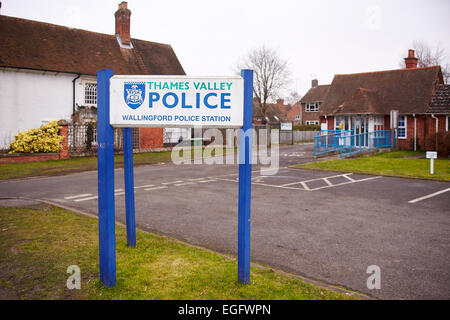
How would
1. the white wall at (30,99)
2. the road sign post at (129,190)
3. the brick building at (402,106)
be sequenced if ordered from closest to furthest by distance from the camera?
the road sign post at (129,190)
the white wall at (30,99)
the brick building at (402,106)

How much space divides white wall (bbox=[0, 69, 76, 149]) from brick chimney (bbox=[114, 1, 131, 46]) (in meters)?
6.63

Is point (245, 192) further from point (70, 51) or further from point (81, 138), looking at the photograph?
point (70, 51)

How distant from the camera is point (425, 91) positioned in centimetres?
2853

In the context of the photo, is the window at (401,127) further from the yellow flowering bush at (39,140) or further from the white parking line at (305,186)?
the yellow flowering bush at (39,140)

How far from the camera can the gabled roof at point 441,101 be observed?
2653 cm

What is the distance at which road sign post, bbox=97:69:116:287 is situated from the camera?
4555 mm

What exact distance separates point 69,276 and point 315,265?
3.31m

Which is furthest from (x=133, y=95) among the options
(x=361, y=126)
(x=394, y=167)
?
(x=361, y=126)

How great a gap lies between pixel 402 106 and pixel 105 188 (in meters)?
28.6

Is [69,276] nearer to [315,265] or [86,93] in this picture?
[315,265]

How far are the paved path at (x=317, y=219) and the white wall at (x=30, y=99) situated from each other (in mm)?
12602

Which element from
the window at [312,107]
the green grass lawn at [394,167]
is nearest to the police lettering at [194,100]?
the green grass lawn at [394,167]

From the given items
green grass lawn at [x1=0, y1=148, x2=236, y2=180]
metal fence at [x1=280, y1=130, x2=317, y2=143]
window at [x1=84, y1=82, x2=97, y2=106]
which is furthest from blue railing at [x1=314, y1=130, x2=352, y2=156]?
window at [x1=84, y1=82, x2=97, y2=106]

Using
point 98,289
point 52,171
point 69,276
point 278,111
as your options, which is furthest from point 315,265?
point 278,111
